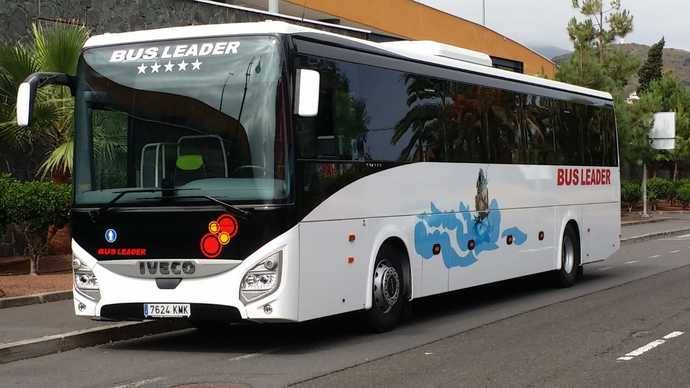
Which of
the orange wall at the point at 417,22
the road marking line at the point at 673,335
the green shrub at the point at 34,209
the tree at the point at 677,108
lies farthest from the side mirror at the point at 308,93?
the tree at the point at 677,108

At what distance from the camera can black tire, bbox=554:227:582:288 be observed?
56.5 ft

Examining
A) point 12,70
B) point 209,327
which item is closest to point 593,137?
point 209,327

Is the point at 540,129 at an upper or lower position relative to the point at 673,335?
upper

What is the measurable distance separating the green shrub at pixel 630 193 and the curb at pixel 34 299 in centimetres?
3201

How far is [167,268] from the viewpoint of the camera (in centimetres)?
1033

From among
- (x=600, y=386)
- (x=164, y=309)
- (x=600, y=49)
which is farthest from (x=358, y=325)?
(x=600, y=49)

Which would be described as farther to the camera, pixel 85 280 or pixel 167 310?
pixel 85 280

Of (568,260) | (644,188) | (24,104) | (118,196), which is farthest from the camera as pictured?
(644,188)

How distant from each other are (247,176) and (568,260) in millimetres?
8834

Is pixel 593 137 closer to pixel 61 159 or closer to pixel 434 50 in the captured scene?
pixel 434 50

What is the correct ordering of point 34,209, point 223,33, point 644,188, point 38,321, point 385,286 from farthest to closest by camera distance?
point 644,188
point 34,209
point 38,321
point 385,286
point 223,33

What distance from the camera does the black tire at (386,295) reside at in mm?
11656

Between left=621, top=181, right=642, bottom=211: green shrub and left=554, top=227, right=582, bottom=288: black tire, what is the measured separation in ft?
84.6

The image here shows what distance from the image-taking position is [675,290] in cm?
1616
